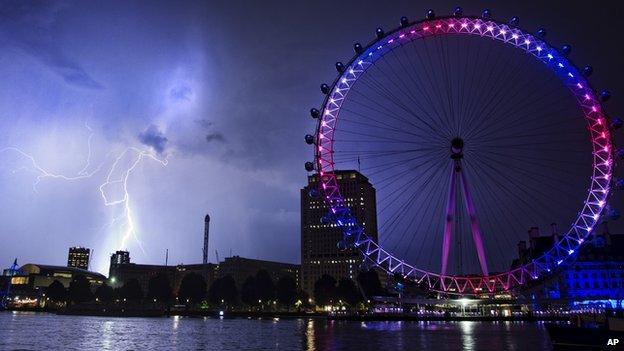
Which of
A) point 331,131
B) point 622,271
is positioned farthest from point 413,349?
point 622,271

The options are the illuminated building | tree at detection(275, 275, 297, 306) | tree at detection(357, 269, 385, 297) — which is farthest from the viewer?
tree at detection(357, 269, 385, 297)

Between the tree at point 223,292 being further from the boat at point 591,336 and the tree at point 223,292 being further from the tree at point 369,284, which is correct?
the boat at point 591,336

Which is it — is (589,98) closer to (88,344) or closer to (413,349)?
(413,349)

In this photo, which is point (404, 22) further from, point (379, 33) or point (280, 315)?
point (280, 315)

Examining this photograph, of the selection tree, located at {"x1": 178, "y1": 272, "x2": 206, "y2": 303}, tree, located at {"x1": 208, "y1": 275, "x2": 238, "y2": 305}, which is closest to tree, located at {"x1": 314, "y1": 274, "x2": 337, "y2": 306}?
tree, located at {"x1": 208, "y1": 275, "x2": 238, "y2": 305}

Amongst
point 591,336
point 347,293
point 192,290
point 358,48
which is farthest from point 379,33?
point 192,290

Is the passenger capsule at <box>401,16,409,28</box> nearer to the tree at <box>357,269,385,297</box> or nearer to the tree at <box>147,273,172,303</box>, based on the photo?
the tree at <box>357,269,385,297</box>

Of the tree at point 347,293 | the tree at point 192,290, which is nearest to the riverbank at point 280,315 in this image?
the tree at point 192,290

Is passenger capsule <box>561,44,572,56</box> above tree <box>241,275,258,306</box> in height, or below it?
above
